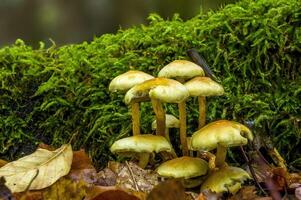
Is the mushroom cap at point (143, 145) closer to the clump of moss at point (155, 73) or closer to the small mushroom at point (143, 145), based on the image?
the small mushroom at point (143, 145)

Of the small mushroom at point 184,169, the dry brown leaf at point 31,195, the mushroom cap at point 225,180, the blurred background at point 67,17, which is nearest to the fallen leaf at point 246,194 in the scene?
the mushroom cap at point 225,180

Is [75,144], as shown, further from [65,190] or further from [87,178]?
[65,190]

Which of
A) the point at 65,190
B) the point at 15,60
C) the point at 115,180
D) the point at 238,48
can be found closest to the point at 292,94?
the point at 238,48

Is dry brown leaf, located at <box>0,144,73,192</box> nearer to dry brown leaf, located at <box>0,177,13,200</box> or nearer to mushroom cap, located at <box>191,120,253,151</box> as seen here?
dry brown leaf, located at <box>0,177,13,200</box>

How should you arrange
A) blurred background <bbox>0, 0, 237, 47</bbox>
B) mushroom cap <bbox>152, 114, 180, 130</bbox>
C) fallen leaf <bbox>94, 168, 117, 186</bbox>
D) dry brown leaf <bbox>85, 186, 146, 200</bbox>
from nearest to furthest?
1. dry brown leaf <bbox>85, 186, 146, 200</bbox>
2. fallen leaf <bbox>94, 168, 117, 186</bbox>
3. mushroom cap <bbox>152, 114, 180, 130</bbox>
4. blurred background <bbox>0, 0, 237, 47</bbox>

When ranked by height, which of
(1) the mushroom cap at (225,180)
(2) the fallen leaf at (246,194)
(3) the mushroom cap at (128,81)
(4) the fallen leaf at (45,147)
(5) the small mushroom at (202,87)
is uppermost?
(3) the mushroom cap at (128,81)

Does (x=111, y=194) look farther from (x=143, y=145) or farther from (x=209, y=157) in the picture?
(x=209, y=157)

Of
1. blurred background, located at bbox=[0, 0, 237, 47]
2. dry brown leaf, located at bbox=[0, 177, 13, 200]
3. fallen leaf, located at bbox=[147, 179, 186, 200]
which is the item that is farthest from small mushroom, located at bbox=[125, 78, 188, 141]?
blurred background, located at bbox=[0, 0, 237, 47]

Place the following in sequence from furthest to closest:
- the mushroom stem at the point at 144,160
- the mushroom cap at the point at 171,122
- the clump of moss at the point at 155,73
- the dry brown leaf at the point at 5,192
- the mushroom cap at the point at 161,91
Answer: the clump of moss at the point at 155,73, the mushroom cap at the point at 171,122, the mushroom stem at the point at 144,160, the mushroom cap at the point at 161,91, the dry brown leaf at the point at 5,192
